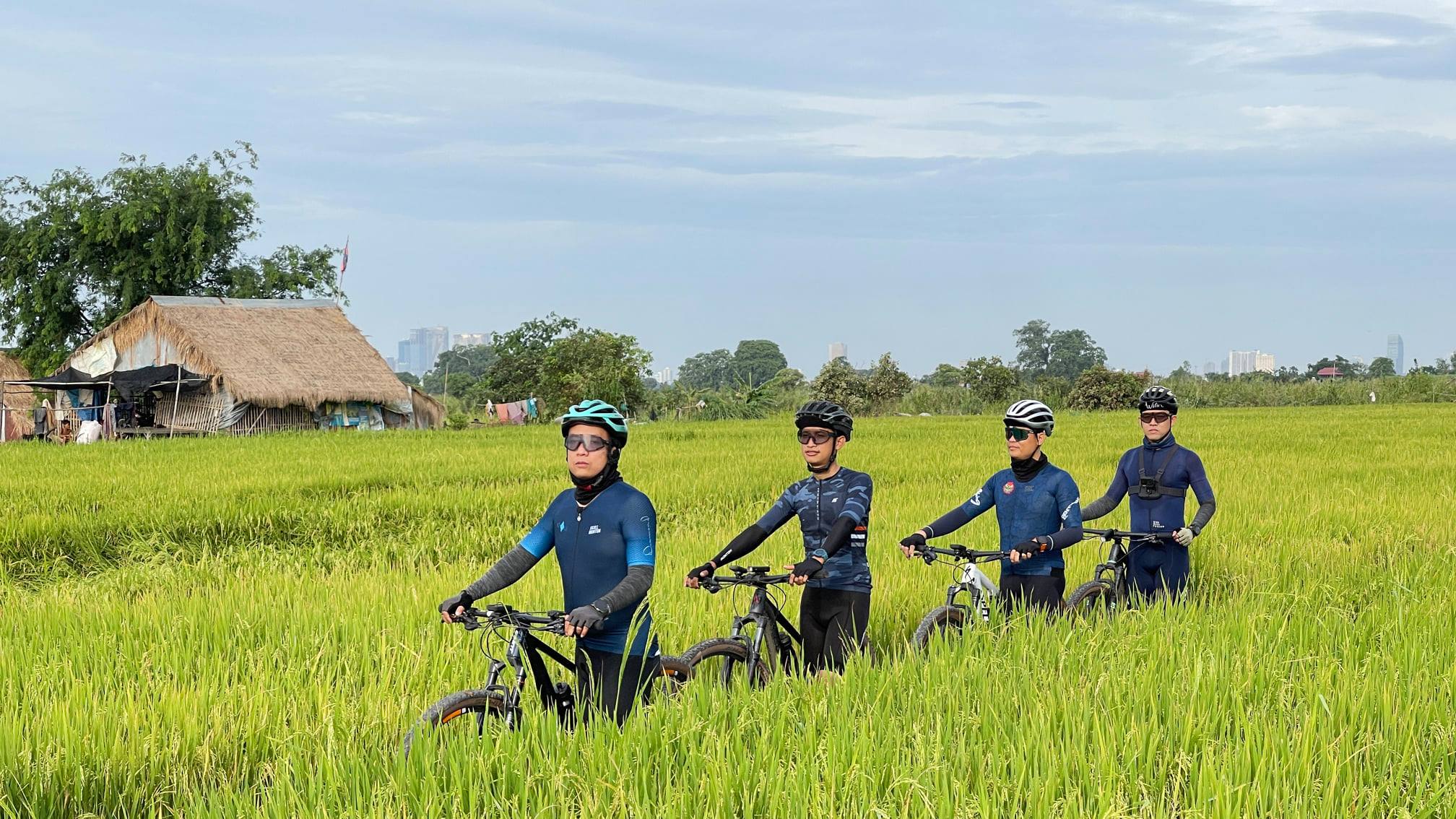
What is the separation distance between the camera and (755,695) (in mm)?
4281

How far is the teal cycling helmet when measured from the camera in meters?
3.98

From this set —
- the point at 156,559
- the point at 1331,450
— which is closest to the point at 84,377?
the point at 156,559

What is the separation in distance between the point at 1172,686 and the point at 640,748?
200 centimetres

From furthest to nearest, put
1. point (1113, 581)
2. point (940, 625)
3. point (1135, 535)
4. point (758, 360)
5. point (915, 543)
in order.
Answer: point (758, 360), point (1113, 581), point (1135, 535), point (940, 625), point (915, 543)

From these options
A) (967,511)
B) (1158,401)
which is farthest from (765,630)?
(1158,401)

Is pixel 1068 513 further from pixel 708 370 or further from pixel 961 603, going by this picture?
pixel 708 370

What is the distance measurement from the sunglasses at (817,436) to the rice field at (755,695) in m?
0.94

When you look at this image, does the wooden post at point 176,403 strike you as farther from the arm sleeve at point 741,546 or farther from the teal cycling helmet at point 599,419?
the teal cycling helmet at point 599,419

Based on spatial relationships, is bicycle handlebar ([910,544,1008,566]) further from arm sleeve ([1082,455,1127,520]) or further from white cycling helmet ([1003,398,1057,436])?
arm sleeve ([1082,455,1127,520])

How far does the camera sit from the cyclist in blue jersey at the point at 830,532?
4926 mm

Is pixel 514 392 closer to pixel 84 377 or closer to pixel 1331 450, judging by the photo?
pixel 84 377

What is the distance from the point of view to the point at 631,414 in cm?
4644

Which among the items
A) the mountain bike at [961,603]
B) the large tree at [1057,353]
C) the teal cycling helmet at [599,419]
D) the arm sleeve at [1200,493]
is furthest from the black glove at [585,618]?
the large tree at [1057,353]

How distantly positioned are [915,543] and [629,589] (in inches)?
72.7
